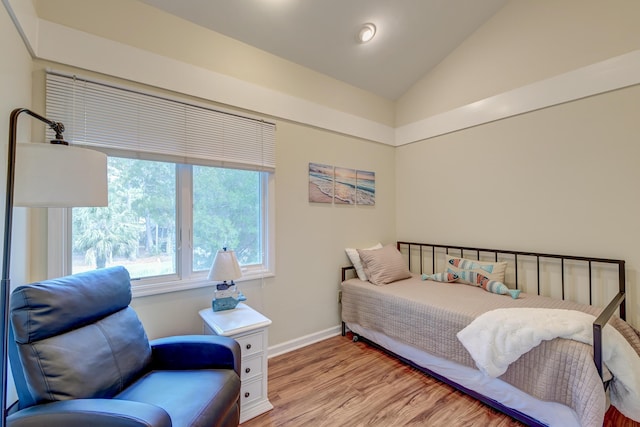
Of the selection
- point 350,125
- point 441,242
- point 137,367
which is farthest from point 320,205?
point 137,367

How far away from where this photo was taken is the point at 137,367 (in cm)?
144

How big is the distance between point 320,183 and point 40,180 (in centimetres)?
208

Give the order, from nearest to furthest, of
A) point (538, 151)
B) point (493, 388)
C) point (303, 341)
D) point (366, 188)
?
1. point (493, 388)
2. point (538, 151)
3. point (303, 341)
4. point (366, 188)

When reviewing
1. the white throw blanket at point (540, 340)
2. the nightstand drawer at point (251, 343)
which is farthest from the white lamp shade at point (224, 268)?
the white throw blanket at point (540, 340)

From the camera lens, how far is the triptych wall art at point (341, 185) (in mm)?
2834

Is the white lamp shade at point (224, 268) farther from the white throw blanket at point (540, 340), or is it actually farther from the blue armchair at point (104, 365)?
the white throw blanket at point (540, 340)

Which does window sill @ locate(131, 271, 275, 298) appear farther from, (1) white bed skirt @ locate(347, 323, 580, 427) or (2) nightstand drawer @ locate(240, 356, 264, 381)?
(1) white bed skirt @ locate(347, 323, 580, 427)

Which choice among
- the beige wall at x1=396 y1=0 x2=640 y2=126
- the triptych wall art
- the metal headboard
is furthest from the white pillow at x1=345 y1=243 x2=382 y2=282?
the beige wall at x1=396 y1=0 x2=640 y2=126

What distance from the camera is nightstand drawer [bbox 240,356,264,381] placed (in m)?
1.81

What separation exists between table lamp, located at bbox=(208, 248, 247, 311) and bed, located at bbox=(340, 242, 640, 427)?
122cm

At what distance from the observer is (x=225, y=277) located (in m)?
1.98

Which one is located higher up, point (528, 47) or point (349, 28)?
point (349, 28)

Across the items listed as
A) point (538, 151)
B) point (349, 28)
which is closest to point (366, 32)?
point (349, 28)

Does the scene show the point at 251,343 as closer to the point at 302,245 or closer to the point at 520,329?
the point at 302,245
